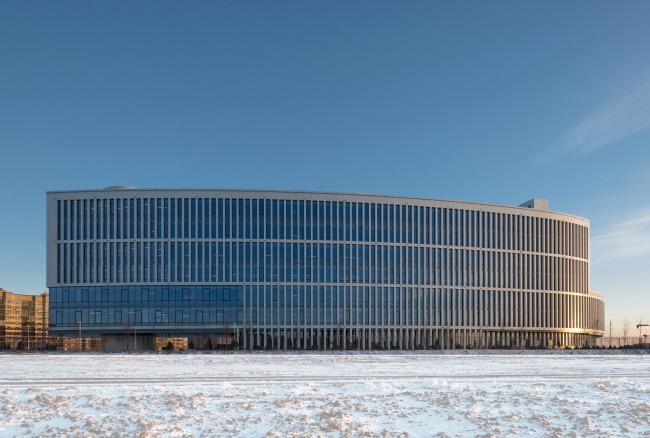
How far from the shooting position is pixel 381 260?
93.8 m

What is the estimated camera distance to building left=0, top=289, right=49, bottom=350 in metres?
90.7

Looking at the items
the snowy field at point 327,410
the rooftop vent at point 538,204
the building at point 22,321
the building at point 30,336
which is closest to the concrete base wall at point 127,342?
the building at point 30,336

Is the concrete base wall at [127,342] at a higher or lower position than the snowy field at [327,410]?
lower

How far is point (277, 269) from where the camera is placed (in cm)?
8962

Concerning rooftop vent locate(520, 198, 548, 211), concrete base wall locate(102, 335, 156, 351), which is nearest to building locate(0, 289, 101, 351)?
concrete base wall locate(102, 335, 156, 351)

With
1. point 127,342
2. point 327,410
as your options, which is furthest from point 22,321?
point 327,410

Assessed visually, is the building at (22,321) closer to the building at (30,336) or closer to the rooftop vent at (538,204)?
the building at (30,336)

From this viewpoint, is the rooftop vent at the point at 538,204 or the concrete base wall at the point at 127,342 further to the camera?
the rooftop vent at the point at 538,204

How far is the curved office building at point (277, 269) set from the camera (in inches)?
3445

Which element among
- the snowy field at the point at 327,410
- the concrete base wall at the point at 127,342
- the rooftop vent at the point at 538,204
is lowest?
the concrete base wall at the point at 127,342

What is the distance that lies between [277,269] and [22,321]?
→ 198 ft

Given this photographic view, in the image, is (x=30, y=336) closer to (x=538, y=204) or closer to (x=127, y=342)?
(x=127, y=342)

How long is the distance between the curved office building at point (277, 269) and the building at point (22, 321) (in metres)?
7.98

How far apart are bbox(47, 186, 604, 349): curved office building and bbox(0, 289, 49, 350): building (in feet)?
26.2
